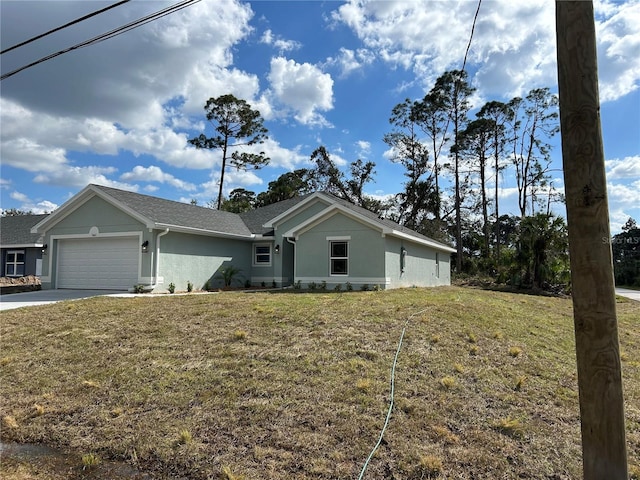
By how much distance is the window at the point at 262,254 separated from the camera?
70.2ft

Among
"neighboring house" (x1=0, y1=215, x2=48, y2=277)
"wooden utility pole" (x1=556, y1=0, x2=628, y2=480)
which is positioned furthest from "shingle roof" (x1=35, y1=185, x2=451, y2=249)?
"wooden utility pole" (x1=556, y1=0, x2=628, y2=480)

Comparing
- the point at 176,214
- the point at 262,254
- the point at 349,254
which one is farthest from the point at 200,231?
the point at 349,254

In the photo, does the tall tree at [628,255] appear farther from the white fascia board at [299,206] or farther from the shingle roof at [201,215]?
the white fascia board at [299,206]

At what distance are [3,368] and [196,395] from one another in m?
3.80

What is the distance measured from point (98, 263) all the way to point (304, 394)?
1505 centimetres

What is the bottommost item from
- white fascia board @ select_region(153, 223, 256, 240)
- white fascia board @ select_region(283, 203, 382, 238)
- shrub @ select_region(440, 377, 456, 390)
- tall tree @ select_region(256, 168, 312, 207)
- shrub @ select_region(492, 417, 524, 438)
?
shrub @ select_region(492, 417, 524, 438)

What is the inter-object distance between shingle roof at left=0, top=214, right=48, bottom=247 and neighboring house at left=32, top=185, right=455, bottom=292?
290 inches

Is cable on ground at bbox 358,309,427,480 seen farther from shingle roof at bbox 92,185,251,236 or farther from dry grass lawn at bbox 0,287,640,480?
shingle roof at bbox 92,185,251,236

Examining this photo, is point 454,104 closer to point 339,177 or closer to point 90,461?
point 339,177

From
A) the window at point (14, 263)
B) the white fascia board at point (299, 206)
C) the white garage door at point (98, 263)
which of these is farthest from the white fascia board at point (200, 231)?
the window at point (14, 263)

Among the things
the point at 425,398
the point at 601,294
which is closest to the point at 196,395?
the point at 425,398

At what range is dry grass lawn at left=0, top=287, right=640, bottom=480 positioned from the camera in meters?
4.09

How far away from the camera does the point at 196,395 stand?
5410 millimetres

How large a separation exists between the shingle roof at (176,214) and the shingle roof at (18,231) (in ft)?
31.6
